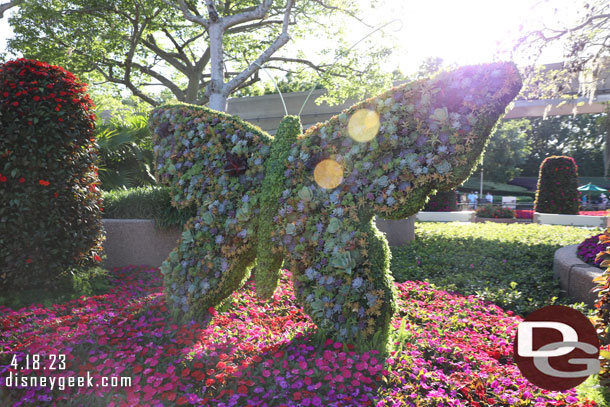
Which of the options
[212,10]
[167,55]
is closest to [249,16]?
[212,10]

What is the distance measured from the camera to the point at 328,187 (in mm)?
3902

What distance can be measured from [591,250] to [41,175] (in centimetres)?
757

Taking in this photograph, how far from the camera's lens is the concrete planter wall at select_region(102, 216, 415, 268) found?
22.9ft

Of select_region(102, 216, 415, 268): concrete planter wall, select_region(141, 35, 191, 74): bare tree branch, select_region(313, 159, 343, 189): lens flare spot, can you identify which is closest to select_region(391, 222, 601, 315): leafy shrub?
select_region(313, 159, 343, 189): lens flare spot

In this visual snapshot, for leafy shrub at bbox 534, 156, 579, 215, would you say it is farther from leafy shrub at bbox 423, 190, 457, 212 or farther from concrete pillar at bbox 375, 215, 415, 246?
concrete pillar at bbox 375, 215, 415, 246

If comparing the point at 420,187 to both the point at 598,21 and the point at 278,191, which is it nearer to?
the point at 278,191

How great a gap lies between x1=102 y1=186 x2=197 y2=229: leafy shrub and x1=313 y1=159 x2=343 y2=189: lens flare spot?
Result: 11.8 feet

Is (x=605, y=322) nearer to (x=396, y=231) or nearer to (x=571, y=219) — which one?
(x=396, y=231)

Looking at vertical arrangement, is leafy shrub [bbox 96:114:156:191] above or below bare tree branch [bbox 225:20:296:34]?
below

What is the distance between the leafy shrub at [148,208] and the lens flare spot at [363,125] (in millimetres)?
3935

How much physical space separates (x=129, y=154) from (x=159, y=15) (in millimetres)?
9231

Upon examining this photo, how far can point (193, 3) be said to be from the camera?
53.5ft

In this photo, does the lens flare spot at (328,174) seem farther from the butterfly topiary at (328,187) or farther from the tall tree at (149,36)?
the tall tree at (149,36)

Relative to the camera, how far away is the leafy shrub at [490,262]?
20.3ft
